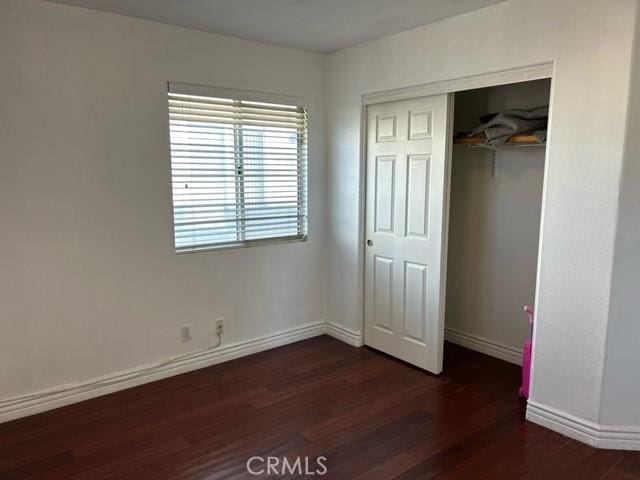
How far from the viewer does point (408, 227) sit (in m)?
3.45

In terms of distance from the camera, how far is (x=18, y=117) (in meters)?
2.63

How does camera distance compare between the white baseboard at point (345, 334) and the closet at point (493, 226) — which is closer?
the closet at point (493, 226)

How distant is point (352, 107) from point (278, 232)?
117cm

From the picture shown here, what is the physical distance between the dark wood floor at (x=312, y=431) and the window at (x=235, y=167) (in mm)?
1088

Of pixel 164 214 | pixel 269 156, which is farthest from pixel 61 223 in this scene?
pixel 269 156

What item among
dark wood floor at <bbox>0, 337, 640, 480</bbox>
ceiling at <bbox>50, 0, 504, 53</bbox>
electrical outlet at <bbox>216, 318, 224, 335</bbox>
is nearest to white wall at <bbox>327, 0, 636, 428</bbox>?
ceiling at <bbox>50, 0, 504, 53</bbox>

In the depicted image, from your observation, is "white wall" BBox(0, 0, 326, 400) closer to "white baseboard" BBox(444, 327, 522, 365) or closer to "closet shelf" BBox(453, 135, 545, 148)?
"closet shelf" BBox(453, 135, 545, 148)

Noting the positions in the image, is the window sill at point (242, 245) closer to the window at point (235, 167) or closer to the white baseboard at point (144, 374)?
the window at point (235, 167)

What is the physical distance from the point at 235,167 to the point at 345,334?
5.56 ft

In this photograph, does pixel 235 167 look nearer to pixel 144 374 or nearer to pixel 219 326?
pixel 219 326

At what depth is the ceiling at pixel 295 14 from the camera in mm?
2666

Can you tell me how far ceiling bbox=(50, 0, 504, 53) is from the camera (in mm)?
2666

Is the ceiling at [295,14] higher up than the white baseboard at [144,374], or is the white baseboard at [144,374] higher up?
the ceiling at [295,14]

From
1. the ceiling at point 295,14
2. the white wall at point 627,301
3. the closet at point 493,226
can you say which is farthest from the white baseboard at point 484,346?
the ceiling at point 295,14
